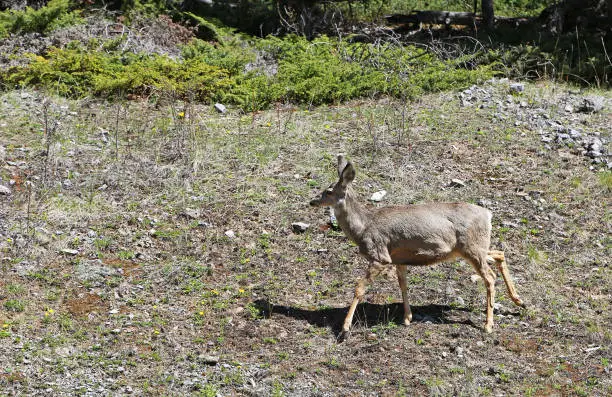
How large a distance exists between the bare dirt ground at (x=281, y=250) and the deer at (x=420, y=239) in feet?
1.43

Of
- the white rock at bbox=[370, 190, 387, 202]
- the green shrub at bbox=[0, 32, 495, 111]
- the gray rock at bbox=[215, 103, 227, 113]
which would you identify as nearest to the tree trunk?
the green shrub at bbox=[0, 32, 495, 111]

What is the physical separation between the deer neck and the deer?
1cm

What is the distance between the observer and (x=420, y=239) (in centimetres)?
900

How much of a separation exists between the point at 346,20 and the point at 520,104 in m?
5.59

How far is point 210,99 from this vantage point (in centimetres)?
1472

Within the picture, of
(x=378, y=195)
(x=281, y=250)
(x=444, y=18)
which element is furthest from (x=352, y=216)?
(x=444, y=18)

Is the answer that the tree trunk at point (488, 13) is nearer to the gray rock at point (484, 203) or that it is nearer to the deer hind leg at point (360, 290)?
the gray rock at point (484, 203)

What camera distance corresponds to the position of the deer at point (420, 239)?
8.98m

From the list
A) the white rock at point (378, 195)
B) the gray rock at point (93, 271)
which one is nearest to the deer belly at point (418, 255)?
the white rock at point (378, 195)

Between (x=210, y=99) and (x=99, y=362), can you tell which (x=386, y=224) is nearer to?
(x=99, y=362)

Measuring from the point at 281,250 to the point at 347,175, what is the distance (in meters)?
1.74

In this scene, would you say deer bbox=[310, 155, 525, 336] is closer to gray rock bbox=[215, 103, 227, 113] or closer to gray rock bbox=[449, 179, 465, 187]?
gray rock bbox=[449, 179, 465, 187]

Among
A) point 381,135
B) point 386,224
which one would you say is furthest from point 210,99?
point 386,224

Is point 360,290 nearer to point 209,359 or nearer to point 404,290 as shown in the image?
point 404,290
